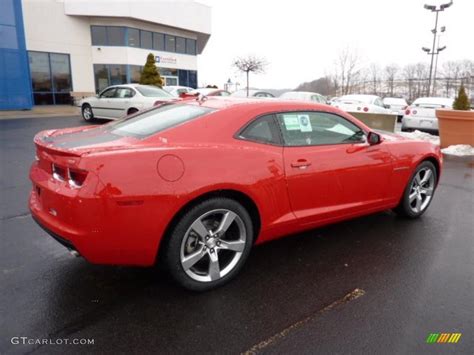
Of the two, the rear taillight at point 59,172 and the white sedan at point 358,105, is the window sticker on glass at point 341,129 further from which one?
the white sedan at point 358,105

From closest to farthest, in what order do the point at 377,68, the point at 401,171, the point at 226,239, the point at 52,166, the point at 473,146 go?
the point at 52,166 < the point at 226,239 < the point at 401,171 < the point at 473,146 < the point at 377,68

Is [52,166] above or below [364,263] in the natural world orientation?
above

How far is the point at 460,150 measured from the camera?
9.43 metres

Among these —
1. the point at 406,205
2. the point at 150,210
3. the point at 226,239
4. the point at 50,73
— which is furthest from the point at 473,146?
the point at 50,73

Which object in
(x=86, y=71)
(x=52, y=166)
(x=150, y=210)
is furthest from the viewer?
(x=86, y=71)

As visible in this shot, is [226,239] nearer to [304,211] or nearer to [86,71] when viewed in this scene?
[304,211]

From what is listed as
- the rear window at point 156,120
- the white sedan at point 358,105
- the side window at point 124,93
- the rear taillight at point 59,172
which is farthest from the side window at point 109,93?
the rear taillight at point 59,172

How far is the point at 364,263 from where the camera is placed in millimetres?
3461

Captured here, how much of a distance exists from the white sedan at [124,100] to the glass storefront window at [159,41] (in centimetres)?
1780

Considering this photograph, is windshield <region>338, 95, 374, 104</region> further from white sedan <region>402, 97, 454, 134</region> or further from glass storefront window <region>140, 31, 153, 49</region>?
glass storefront window <region>140, 31, 153, 49</region>

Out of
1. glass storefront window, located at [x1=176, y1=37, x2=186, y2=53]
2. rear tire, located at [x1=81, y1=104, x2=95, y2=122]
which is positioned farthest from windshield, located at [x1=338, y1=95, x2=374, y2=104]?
glass storefront window, located at [x1=176, y1=37, x2=186, y2=53]

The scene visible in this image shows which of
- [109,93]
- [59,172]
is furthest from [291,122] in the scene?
[109,93]

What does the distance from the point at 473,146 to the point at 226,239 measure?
9.20 metres

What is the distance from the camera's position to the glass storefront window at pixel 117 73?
1109 inches
